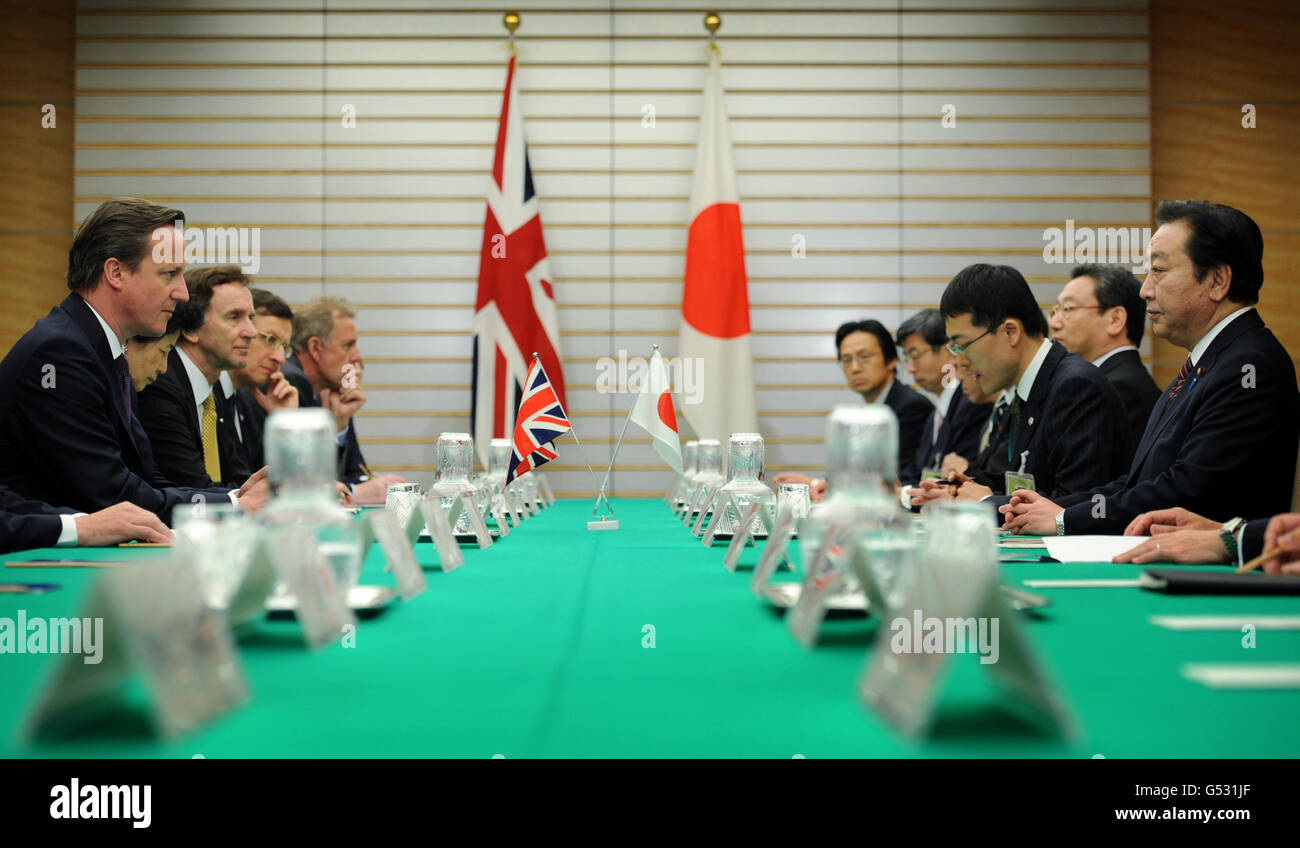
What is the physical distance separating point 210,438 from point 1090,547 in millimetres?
3535

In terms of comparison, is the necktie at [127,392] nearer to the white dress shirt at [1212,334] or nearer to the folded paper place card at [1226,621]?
the folded paper place card at [1226,621]

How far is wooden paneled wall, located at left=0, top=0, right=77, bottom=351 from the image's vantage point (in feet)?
23.2

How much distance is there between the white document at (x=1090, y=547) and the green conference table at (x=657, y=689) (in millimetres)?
450

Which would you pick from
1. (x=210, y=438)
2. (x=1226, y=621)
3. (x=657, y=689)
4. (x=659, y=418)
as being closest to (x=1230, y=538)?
(x=1226, y=621)

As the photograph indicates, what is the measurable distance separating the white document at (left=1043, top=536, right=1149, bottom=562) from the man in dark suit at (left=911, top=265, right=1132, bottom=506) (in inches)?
35.4

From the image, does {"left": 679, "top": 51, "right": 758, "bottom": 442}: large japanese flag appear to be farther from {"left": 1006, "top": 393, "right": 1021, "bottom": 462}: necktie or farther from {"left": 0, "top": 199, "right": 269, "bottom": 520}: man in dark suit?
{"left": 0, "top": 199, "right": 269, "bottom": 520}: man in dark suit

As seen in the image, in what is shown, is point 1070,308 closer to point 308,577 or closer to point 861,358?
point 861,358

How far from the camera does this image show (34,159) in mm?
7113

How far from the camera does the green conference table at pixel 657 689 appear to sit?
2.50 ft

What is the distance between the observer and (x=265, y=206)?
7027mm

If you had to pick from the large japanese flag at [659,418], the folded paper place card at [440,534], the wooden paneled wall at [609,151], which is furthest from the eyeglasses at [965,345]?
the wooden paneled wall at [609,151]

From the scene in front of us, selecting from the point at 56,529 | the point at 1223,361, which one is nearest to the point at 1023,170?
the point at 1223,361
